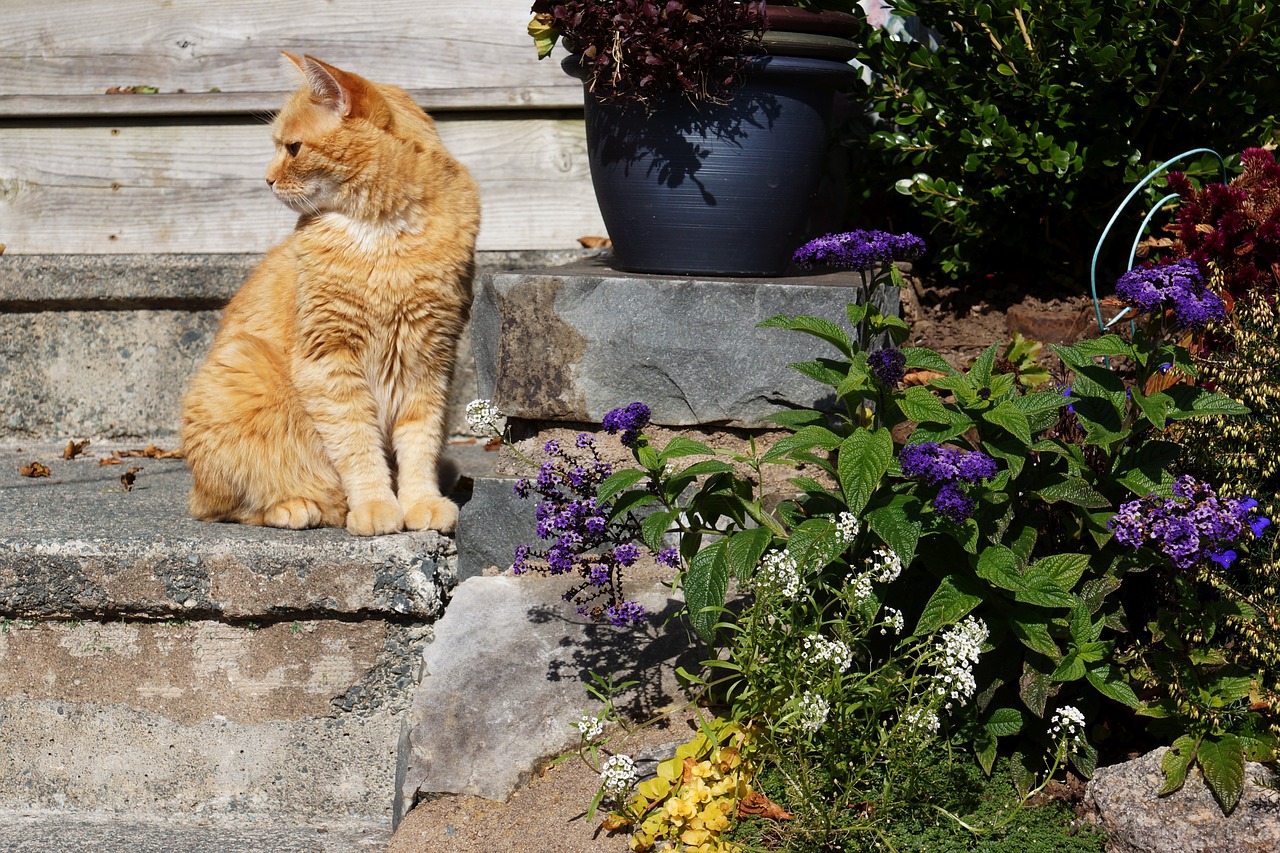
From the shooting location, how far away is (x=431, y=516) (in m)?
2.87

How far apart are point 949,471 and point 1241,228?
132cm

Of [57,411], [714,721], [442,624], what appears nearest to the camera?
[714,721]

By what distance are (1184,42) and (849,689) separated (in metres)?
2.09

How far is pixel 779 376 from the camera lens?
273cm

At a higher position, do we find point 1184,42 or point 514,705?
point 1184,42

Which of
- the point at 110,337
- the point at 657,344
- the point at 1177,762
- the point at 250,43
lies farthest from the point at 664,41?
the point at 110,337

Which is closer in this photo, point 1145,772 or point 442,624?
point 1145,772

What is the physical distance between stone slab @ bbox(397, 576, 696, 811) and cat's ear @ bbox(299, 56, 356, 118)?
4.68 ft

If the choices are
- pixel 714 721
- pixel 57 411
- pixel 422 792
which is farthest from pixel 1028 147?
pixel 57 411

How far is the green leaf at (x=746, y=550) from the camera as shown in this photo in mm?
1970

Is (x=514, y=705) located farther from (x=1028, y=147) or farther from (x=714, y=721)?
(x=1028, y=147)

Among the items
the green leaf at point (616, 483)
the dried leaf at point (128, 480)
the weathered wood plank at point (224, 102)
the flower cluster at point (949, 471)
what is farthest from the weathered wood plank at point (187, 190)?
the flower cluster at point (949, 471)

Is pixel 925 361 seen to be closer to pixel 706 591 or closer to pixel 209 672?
pixel 706 591

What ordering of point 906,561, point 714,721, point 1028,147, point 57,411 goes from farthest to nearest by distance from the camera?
point 57,411
point 1028,147
point 714,721
point 906,561
